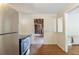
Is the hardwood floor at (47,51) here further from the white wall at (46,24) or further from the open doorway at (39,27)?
the open doorway at (39,27)

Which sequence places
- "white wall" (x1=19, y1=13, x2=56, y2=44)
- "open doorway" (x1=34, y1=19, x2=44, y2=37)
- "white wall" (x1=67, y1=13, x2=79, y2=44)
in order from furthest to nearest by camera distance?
"open doorway" (x1=34, y1=19, x2=44, y2=37) < "white wall" (x1=19, y1=13, x2=56, y2=44) < "white wall" (x1=67, y1=13, x2=79, y2=44)

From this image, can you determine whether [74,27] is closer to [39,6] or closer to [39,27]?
[39,27]

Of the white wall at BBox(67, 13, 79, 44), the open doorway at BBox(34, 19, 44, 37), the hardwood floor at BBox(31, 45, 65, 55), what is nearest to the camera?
the hardwood floor at BBox(31, 45, 65, 55)

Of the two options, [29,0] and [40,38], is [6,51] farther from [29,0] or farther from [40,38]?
[40,38]

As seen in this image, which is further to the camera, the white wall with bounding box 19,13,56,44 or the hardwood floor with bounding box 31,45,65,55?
the white wall with bounding box 19,13,56,44

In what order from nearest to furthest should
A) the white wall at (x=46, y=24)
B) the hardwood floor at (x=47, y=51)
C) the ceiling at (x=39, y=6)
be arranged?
1. the ceiling at (x=39, y=6)
2. the hardwood floor at (x=47, y=51)
3. the white wall at (x=46, y=24)

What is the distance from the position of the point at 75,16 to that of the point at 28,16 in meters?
2.27

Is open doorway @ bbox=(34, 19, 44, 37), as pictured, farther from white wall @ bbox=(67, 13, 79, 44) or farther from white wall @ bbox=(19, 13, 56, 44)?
white wall @ bbox=(67, 13, 79, 44)

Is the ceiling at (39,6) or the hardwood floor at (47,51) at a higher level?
the ceiling at (39,6)

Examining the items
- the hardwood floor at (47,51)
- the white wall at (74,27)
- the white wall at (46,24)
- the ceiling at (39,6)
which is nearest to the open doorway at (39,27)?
the white wall at (46,24)

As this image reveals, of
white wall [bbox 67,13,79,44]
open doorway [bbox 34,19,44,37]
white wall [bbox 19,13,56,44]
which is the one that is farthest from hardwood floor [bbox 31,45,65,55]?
open doorway [bbox 34,19,44,37]

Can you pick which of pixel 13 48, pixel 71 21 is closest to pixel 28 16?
pixel 71 21

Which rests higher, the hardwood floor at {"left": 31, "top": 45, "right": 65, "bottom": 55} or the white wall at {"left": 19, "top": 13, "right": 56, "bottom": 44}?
the white wall at {"left": 19, "top": 13, "right": 56, "bottom": 44}

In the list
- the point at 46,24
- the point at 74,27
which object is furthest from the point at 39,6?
the point at 74,27
